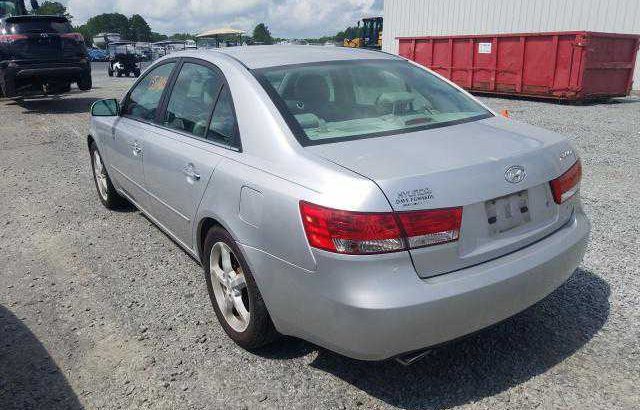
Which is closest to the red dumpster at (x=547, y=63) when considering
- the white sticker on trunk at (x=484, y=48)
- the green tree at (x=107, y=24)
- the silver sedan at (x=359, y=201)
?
the white sticker on trunk at (x=484, y=48)

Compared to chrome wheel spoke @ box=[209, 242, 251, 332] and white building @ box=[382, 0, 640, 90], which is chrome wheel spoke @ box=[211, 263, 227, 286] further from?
white building @ box=[382, 0, 640, 90]

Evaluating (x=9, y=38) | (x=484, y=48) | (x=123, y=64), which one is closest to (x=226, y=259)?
(x=9, y=38)

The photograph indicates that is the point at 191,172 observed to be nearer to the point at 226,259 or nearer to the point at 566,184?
the point at 226,259

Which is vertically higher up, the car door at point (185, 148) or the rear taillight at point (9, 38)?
the rear taillight at point (9, 38)

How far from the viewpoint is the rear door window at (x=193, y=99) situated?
3.21m

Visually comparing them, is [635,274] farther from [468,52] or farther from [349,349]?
[468,52]

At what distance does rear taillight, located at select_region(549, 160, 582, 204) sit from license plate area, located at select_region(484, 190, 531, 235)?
0.23 m

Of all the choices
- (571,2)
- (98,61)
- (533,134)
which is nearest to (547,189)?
(533,134)

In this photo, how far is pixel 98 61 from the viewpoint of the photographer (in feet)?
168

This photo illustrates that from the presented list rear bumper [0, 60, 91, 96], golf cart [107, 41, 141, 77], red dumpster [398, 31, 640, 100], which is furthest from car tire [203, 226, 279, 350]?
golf cart [107, 41, 141, 77]

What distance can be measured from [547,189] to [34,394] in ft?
8.82

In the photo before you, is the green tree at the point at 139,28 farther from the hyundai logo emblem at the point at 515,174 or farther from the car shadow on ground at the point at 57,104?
the hyundai logo emblem at the point at 515,174

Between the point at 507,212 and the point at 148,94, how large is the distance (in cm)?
300

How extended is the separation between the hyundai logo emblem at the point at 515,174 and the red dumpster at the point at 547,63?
12.8 metres
